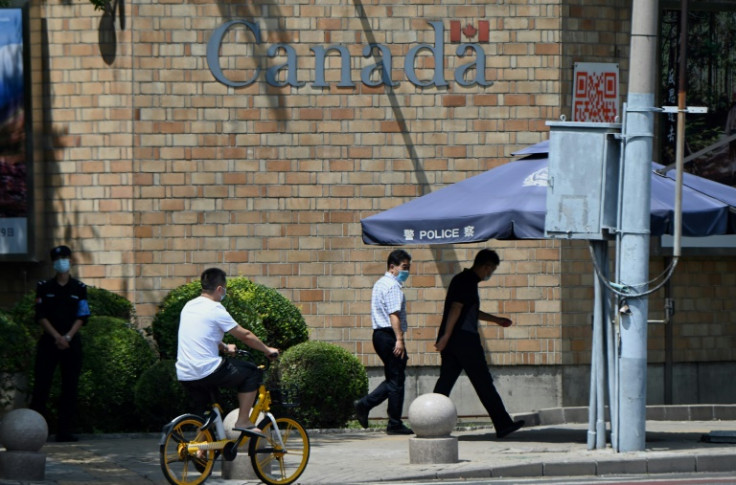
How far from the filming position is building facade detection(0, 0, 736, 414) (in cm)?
1595

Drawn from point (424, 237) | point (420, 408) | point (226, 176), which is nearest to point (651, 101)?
point (424, 237)

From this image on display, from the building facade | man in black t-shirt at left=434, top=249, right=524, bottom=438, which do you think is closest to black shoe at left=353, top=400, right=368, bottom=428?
man in black t-shirt at left=434, top=249, right=524, bottom=438

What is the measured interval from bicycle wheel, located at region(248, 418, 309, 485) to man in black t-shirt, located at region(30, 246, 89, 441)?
141 inches

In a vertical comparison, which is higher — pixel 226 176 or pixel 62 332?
pixel 226 176

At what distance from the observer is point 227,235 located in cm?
Answer: 1599

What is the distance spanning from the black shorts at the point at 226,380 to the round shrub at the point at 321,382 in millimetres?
3650

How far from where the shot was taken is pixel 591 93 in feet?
52.9

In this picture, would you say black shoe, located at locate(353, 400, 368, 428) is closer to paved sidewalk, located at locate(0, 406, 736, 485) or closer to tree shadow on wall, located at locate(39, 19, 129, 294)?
paved sidewalk, located at locate(0, 406, 736, 485)

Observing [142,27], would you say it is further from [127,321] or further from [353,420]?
[353,420]

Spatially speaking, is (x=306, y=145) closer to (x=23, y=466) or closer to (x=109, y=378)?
(x=109, y=378)

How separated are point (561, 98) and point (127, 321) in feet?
18.3

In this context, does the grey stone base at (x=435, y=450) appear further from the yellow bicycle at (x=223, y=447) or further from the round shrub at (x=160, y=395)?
the round shrub at (x=160, y=395)

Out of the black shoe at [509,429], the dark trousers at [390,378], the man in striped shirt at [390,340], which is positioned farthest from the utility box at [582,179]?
the dark trousers at [390,378]

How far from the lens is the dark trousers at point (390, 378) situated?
543 inches
